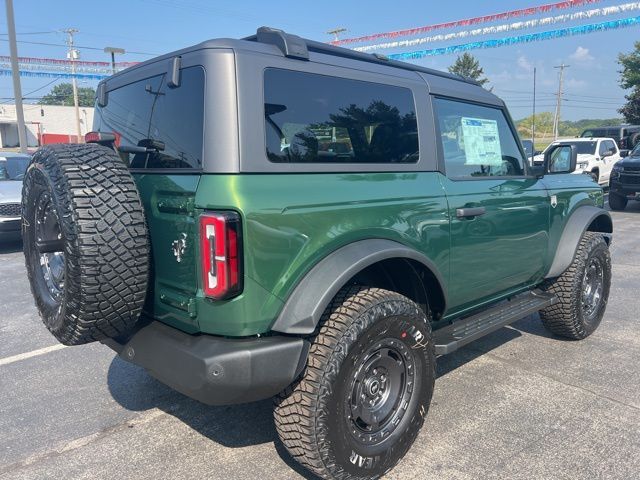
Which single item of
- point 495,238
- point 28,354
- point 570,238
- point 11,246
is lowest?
point 28,354

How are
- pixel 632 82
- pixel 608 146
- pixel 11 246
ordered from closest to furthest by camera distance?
pixel 11 246 → pixel 608 146 → pixel 632 82

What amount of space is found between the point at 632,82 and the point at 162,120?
121ft

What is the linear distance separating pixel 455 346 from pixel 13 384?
3054 millimetres

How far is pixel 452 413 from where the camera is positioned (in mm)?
3240

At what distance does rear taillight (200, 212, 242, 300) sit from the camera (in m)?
2.13

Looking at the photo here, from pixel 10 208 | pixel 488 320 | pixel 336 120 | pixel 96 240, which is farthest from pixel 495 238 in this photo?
pixel 10 208

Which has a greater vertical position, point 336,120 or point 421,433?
point 336,120

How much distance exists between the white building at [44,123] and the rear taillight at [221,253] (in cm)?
6087

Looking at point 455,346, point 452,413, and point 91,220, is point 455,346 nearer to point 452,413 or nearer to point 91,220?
point 452,413

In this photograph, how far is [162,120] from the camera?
2576 millimetres

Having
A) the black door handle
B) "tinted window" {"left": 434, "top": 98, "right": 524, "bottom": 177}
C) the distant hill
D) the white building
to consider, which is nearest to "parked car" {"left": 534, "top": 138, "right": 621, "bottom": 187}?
"tinted window" {"left": 434, "top": 98, "right": 524, "bottom": 177}

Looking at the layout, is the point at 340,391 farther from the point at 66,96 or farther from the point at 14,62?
the point at 66,96

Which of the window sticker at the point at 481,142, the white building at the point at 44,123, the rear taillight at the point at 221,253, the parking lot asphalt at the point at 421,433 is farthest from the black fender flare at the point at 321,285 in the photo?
the white building at the point at 44,123

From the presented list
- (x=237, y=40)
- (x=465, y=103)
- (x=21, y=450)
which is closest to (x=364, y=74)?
(x=237, y=40)
